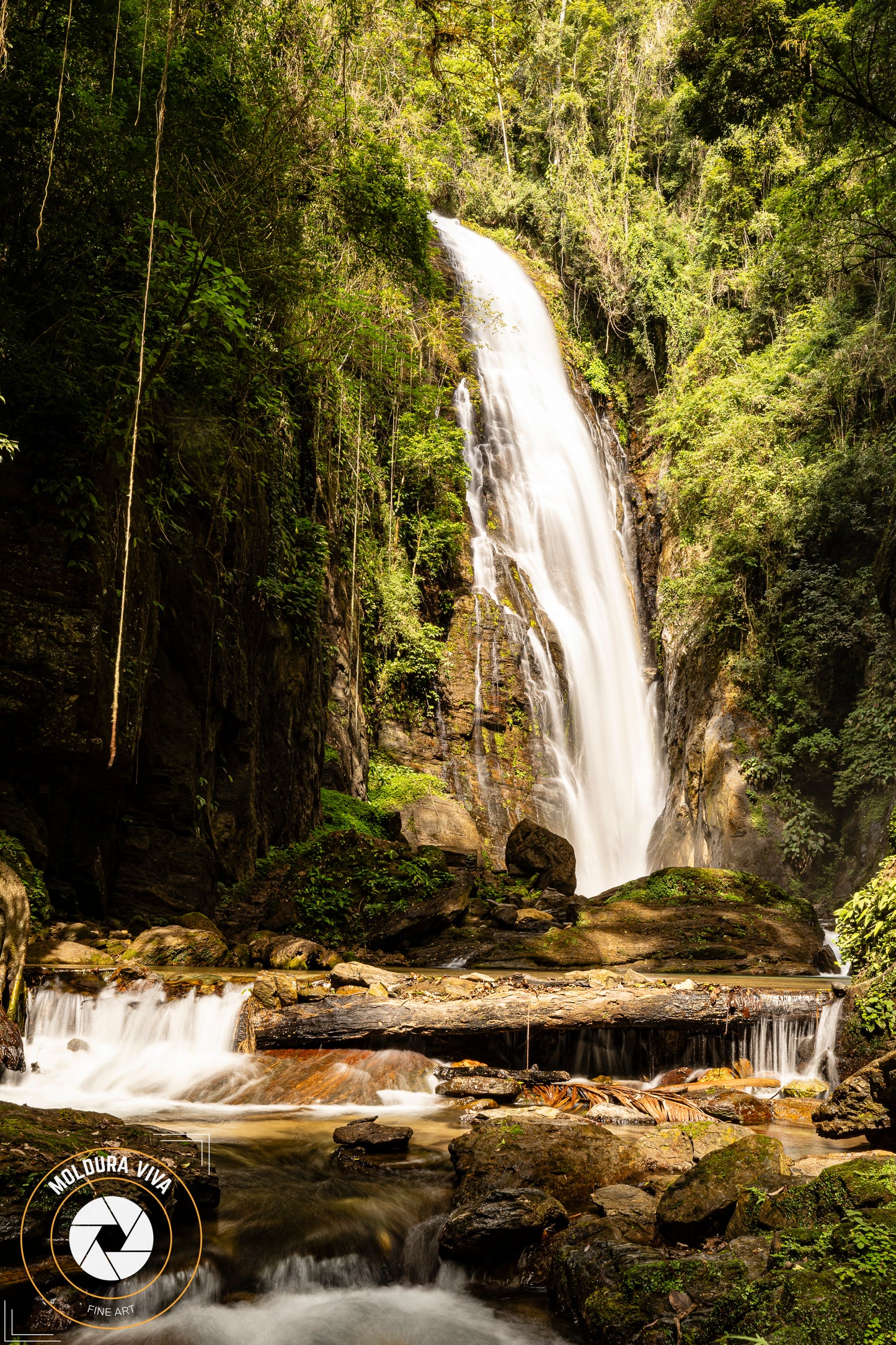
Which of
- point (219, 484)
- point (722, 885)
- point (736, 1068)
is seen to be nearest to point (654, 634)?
point (722, 885)

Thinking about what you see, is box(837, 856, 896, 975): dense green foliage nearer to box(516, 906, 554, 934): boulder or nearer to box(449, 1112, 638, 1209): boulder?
box(449, 1112, 638, 1209): boulder

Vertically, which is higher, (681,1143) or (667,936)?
(667,936)

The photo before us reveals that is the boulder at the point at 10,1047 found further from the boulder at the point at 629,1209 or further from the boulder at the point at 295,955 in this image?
the boulder at the point at 629,1209

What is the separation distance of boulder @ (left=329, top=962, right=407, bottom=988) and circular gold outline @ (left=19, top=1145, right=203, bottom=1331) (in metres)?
3.77

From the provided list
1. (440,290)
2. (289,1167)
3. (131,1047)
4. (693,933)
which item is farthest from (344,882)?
(440,290)

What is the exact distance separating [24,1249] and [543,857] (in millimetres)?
11534

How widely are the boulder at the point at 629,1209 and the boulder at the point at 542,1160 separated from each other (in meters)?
0.17

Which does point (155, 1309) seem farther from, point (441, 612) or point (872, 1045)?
point (441, 612)

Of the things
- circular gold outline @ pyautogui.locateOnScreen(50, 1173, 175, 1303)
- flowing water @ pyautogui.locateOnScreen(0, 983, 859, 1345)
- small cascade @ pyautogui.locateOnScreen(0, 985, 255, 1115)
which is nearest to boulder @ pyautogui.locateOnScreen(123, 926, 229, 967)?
small cascade @ pyautogui.locateOnScreen(0, 985, 255, 1115)

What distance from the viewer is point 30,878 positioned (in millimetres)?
7910

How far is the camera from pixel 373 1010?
695cm

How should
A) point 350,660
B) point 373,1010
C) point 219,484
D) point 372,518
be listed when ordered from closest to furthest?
point 373,1010 → point 219,484 → point 350,660 → point 372,518

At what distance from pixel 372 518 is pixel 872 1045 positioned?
57.0ft

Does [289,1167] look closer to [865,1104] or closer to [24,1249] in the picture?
[24,1249]
